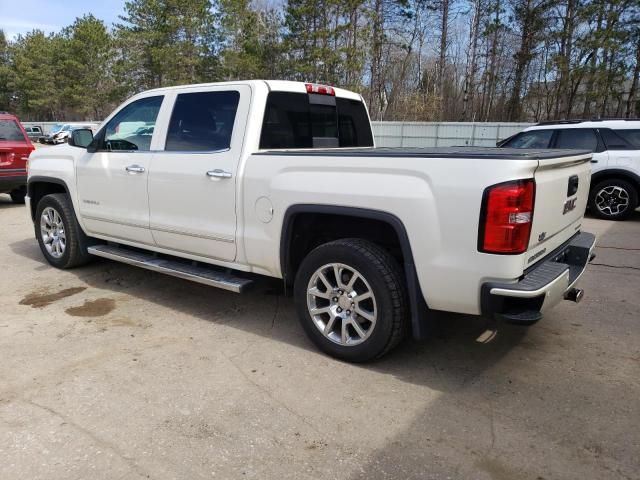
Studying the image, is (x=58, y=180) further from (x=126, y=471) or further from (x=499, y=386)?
(x=499, y=386)

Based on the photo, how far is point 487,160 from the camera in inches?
112

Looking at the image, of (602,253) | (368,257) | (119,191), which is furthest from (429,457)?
(602,253)

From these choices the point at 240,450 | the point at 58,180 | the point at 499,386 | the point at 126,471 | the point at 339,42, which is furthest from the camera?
the point at 339,42

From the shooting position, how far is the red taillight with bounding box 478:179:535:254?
9.22ft

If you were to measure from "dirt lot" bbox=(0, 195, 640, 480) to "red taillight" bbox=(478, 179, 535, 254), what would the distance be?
0.99 meters

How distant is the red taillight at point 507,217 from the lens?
9.22ft

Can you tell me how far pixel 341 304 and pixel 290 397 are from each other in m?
0.73

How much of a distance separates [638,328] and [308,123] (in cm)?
328

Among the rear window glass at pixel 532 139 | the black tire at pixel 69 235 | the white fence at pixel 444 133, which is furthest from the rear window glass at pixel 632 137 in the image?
the white fence at pixel 444 133

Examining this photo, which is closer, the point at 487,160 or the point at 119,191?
the point at 487,160

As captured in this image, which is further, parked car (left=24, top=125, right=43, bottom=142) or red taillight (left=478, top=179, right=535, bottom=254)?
parked car (left=24, top=125, right=43, bottom=142)

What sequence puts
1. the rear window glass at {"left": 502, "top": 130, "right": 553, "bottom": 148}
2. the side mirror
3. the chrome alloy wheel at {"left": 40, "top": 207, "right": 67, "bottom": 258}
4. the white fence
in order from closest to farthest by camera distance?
the side mirror < the chrome alloy wheel at {"left": 40, "top": 207, "right": 67, "bottom": 258} < the rear window glass at {"left": 502, "top": 130, "right": 553, "bottom": 148} < the white fence

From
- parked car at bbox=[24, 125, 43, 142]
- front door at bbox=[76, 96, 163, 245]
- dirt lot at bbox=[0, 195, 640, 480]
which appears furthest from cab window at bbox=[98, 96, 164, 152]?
parked car at bbox=[24, 125, 43, 142]

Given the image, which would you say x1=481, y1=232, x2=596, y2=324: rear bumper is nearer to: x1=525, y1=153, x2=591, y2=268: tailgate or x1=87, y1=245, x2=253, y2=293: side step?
x1=525, y1=153, x2=591, y2=268: tailgate
